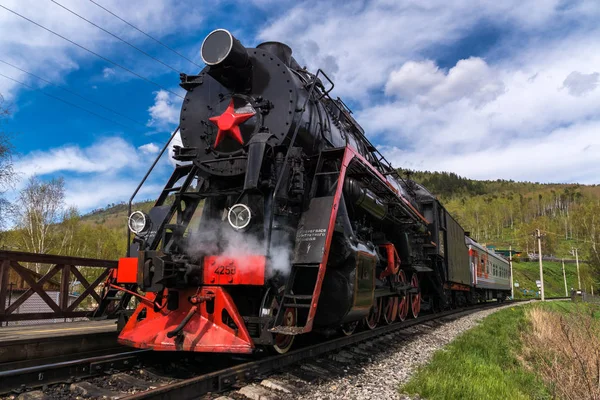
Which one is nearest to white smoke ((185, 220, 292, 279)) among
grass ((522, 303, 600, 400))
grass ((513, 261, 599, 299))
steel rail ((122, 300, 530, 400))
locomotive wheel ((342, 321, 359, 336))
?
steel rail ((122, 300, 530, 400))

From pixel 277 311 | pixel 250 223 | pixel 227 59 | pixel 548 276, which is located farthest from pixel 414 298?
pixel 548 276

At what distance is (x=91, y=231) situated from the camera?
125ft

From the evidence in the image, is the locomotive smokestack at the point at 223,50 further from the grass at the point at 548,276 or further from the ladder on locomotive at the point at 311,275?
the grass at the point at 548,276

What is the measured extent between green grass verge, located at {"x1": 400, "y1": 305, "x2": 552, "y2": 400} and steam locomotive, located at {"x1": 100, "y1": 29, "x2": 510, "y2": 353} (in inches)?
48.5

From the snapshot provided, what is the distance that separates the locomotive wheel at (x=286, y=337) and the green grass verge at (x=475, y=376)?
1.41 m

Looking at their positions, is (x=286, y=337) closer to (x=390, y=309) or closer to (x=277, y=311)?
(x=277, y=311)

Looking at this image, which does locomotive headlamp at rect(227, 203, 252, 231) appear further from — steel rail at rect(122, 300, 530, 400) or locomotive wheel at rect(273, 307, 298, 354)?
steel rail at rect(122, 300, 530, 400)

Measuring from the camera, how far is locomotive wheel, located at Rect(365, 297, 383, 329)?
7.98m

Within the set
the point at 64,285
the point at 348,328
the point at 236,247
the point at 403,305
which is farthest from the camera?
the point at 403,305

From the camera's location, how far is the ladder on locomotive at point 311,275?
4.44m

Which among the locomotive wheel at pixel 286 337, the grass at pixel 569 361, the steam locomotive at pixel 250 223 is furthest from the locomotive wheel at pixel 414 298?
the locomotive wheel at pixel 286 337

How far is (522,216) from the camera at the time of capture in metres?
117

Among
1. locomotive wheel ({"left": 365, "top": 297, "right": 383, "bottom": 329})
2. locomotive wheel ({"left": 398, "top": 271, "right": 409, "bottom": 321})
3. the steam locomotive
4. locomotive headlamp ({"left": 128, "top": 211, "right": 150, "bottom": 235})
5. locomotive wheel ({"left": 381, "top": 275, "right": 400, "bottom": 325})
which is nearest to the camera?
the steam locomotive

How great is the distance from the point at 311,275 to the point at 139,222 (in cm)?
233
